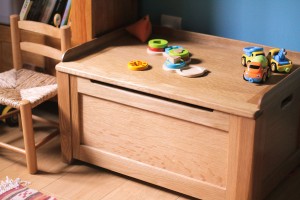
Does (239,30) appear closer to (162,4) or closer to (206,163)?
(162,4)

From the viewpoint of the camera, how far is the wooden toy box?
1.69 m

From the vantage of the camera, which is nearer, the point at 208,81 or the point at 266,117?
the point at 266,117

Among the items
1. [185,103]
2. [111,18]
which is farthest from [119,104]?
[111,18]

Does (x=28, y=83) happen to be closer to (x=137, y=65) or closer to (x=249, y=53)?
(x=137, y=65)

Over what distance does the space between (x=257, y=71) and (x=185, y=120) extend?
0.93ft

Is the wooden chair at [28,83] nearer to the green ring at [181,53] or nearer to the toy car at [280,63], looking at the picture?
the green ring at [181,53]

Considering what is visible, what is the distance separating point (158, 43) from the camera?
6.81 ft

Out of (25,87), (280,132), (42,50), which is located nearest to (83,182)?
(25,87)

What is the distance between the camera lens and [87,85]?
1.92 meters

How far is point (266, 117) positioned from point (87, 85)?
64 centimetres

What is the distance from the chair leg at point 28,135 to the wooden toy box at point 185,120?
13 cm

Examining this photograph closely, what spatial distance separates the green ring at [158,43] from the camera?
2047mm

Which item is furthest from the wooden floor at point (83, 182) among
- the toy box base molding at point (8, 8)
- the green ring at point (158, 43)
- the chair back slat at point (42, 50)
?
the toy box base molding at point (8, 8)

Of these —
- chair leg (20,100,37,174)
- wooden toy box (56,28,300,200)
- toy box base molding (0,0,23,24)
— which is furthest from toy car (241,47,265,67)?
toy box base molding (0,0,23,24)
